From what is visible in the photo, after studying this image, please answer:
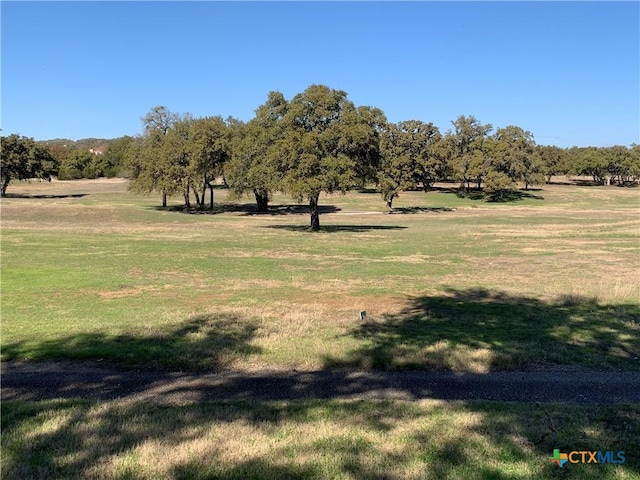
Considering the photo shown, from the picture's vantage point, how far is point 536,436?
511 cm

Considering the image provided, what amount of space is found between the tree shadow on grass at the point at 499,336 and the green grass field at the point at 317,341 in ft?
0.17

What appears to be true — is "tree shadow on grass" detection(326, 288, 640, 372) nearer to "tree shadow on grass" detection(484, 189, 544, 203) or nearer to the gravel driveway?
the gravel driveway

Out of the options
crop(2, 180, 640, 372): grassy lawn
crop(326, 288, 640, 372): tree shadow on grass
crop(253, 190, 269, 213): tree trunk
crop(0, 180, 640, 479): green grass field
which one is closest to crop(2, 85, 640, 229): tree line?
crop(253, 190, 269, 213): tree trunk

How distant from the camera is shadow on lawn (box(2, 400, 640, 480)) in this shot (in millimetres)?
4414

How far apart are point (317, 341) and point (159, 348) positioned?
9.51ft

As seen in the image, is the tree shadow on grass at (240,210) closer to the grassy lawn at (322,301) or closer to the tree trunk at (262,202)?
the tree trunk at (262,202)

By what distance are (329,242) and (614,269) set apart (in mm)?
16672

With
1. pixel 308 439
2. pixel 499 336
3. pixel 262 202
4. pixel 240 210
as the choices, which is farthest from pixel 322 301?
pixel 240 210

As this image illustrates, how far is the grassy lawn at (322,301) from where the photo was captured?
911cm

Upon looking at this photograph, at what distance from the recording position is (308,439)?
16.4 feet

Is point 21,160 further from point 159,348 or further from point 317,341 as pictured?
point 317,341

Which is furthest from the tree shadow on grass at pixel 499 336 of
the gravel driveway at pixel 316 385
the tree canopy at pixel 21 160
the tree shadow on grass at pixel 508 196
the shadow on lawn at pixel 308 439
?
the tree shadow on grass at pixel 508 196

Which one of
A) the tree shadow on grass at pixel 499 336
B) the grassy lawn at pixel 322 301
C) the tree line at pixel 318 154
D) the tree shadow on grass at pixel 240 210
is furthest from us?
the tree shadow on grass at pixel 240 210

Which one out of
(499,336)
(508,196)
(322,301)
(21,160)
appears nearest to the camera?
(499,336)
